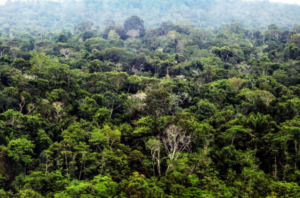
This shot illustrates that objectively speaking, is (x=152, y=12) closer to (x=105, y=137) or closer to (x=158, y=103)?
(x=158, y=103)

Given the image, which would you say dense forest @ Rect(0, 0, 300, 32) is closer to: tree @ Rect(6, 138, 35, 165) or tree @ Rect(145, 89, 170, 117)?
tree @ Rect(145, 89, 170, 117)

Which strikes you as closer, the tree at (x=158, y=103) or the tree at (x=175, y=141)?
the tree at (x=175, y=141)

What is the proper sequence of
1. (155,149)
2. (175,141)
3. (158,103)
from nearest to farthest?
1. (155,149)
2. (175,141)
3. (158,103)

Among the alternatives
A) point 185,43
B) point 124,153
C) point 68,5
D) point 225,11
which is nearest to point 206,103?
point 124,153

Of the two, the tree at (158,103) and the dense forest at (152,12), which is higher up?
the dense forest at (152,12)

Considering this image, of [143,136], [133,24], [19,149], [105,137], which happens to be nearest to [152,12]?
[133,24]

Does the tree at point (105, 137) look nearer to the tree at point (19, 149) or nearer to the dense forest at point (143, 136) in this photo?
the dense forest at point (143, 136)

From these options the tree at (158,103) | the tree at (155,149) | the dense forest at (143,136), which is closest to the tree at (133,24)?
the dense forest at (143,136)

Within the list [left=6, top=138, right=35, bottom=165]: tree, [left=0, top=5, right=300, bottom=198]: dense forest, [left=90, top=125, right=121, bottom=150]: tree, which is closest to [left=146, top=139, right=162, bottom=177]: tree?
[left=0, top=5, right=300, bottom=198]: dense forest
